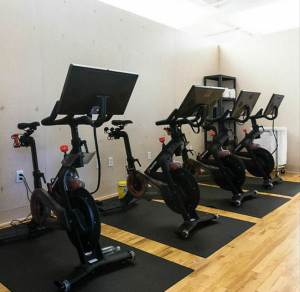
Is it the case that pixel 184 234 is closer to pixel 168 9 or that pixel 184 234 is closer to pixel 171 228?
pixel 171 228

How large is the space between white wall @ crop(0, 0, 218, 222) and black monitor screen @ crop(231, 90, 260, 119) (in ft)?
4.99

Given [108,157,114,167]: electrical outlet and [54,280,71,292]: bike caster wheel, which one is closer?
[54,280,71,292]: bike caster wheel

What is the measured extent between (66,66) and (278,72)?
4.14 metres

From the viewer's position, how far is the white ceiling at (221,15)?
5.04 metres

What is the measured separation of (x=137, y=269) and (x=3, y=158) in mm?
2039

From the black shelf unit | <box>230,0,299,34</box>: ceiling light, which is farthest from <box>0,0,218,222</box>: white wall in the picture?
<box>230,0,299,34</box>: ceiling light

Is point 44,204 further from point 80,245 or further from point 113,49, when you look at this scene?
point 113,49

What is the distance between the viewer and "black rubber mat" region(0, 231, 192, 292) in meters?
2.15

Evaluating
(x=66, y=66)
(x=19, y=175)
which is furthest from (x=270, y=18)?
(x=19, y=175)

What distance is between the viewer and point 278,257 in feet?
8.13

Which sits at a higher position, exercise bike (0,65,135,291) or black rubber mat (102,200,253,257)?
exercise bike (0,65,135,291)

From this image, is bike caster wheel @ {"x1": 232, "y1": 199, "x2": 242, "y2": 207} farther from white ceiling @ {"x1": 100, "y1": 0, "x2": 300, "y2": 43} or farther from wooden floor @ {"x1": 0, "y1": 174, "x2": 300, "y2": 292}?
white ceiling @ {"x1": 100, "y1": 0, "x2": 300, "y2": 43}

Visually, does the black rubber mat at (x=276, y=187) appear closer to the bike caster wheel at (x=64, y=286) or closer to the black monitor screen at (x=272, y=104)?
the black monitor screen at (x=272, y=104)

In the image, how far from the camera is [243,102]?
4188mm
